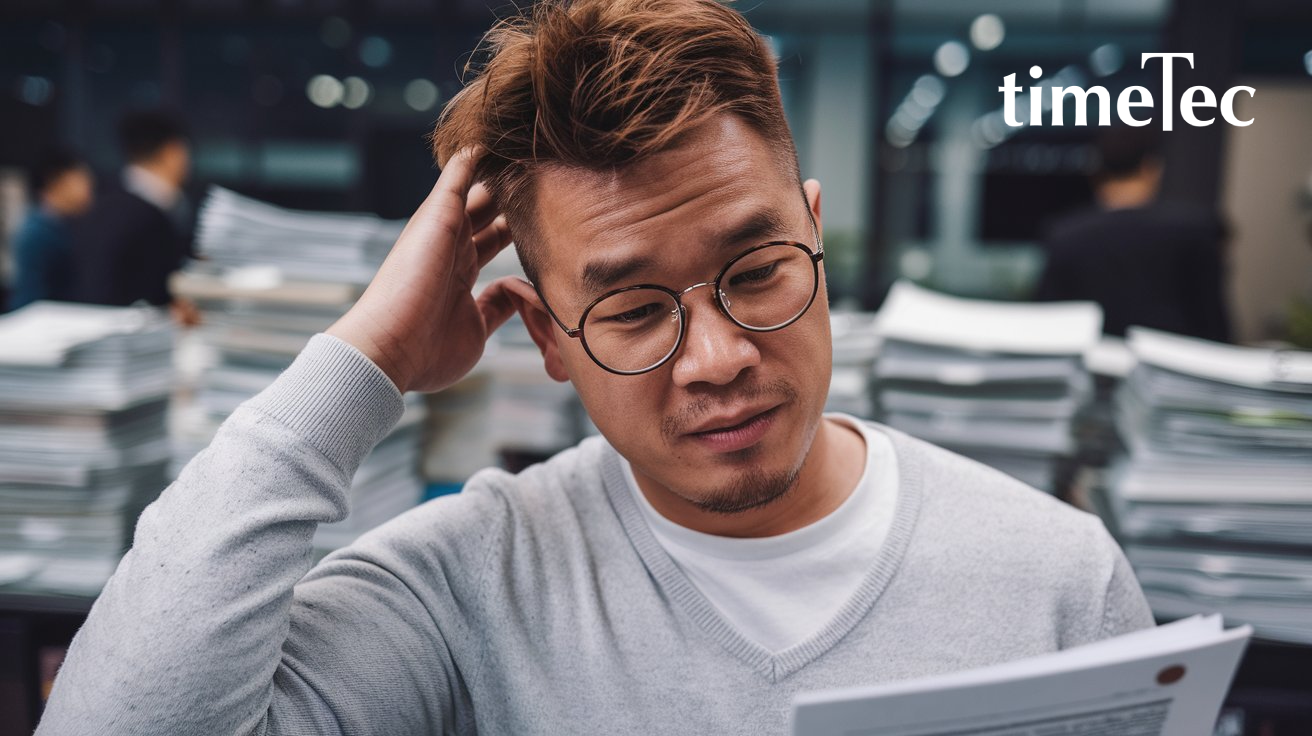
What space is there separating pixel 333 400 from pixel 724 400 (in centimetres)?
39

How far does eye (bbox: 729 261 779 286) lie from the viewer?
37.6 inches

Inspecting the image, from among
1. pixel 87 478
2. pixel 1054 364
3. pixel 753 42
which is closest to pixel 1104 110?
pixel 1054 364

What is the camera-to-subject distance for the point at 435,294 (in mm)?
1070

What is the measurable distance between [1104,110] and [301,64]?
665 cm

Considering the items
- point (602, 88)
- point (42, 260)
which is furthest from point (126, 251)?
point (602, 88)

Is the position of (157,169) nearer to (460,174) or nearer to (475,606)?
(460,174)

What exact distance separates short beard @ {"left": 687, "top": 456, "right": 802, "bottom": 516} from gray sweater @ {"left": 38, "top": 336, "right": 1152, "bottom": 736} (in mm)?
124

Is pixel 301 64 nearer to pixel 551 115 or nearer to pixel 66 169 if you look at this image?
pixel 66 169

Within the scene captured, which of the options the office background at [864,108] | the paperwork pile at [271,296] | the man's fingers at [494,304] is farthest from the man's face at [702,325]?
the office background at [864,108]

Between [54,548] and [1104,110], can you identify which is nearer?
[54,548]

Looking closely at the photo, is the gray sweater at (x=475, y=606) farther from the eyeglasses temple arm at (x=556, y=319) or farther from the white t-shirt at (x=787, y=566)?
the eyeglasses temple arm at (x=556, y=319)

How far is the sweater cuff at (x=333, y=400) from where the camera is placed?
3.10ft

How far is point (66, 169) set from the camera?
16.4 feet

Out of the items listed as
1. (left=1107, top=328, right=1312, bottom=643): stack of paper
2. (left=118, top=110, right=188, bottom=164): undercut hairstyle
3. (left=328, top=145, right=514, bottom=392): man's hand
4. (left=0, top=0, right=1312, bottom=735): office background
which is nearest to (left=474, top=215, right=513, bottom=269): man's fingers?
(left=328, top=145, right=514, bottom=392): man's hand
